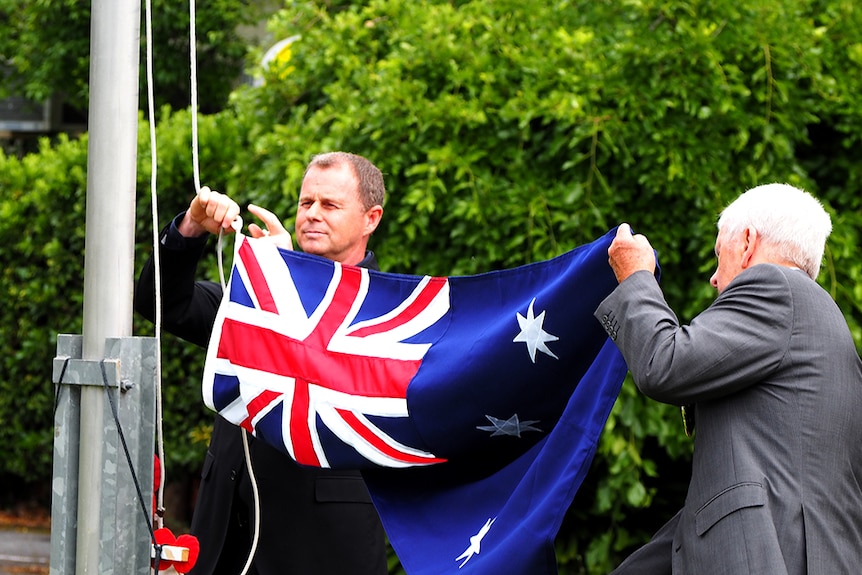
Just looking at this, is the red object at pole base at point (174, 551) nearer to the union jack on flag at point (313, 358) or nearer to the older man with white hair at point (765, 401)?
the union jack on flag at point (313, 358)

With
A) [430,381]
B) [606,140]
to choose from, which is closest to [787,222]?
[430,381]

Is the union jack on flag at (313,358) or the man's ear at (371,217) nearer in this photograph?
the union jack on flag at (313,358)

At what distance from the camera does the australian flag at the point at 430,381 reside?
307cm

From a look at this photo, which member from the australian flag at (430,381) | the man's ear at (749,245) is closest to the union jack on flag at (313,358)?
the australian flag at (430,381)

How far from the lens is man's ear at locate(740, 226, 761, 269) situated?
291cm

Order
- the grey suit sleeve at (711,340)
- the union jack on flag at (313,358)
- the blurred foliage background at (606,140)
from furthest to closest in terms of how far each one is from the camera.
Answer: the blurred foliage background at (606,140)
the union jack on flag at (313,358)
the grey suit sleeve at (711,340)

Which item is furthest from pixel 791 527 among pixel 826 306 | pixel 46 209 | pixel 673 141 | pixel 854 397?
pixel 46 209

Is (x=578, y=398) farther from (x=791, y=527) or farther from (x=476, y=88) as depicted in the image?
(x=476, y=88)

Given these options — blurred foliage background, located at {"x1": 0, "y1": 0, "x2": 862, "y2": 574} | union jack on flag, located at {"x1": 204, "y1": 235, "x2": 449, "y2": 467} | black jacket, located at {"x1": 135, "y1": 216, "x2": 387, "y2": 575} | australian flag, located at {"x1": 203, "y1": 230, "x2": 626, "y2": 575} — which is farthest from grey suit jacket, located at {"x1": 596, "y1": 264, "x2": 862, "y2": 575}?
blurred foliage background, located at {"x1": 0, "y1": 0, "x2": 862, "y2": 574}

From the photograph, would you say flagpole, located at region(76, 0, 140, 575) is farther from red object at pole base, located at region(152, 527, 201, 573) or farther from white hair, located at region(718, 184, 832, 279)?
white hair, located at region(718, 184, 832, 279)

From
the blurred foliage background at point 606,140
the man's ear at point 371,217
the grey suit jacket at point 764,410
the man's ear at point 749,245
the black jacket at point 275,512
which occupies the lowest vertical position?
the black jacket at point 275,512

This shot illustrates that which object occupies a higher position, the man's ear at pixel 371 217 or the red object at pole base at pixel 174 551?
the man's ear at pixel 371 217

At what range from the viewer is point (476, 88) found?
5.34 m

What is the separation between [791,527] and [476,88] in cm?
310
